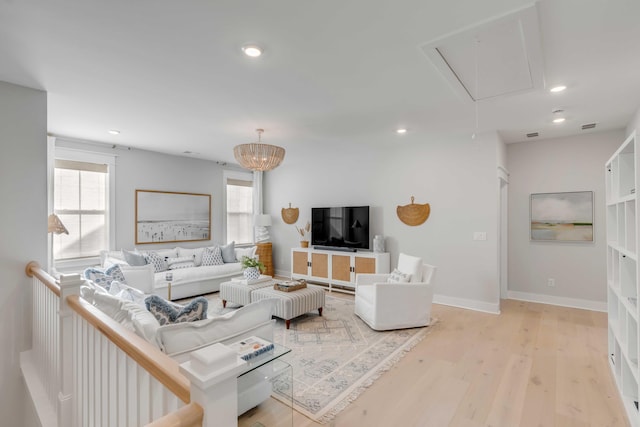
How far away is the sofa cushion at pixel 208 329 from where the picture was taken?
1.77m

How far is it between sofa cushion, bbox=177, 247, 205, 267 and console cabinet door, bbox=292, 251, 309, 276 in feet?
5.95

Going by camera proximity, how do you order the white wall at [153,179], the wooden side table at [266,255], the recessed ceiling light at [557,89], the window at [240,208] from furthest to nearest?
1. the window at [240,208]
2. the wooden side table at [266,255]
3. the white wall at [153,179]
4. the recessed ceiling light at [557,89]

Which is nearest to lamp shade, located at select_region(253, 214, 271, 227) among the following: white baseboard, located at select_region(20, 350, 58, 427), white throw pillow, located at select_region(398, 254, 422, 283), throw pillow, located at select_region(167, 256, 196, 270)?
throw pillow, located at select_region(167, 256, 196, 270)

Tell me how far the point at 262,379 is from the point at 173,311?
76cm

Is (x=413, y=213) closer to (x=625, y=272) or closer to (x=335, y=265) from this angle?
(x=335, y=265)

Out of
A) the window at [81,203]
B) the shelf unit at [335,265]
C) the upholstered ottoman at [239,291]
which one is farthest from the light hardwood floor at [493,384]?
the window at [81,203]

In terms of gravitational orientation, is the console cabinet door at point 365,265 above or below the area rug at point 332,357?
above

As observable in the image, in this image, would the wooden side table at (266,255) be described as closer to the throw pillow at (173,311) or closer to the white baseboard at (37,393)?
the white baseboard at (37,393)

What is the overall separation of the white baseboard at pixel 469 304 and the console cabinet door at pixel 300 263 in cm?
247

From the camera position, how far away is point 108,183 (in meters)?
5.11

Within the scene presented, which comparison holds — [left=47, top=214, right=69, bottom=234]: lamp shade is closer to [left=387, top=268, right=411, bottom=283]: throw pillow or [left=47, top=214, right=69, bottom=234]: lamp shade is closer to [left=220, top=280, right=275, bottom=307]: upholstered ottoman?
[left=220, top=280, right=275, bottom=307]: upholstered ottoman

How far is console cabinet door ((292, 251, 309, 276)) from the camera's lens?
613 cm

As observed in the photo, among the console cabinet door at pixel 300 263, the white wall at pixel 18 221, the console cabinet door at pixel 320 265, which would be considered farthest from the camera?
the console cabinet door at pixel 300 263

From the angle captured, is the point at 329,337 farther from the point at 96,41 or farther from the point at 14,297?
the point at 96,41
